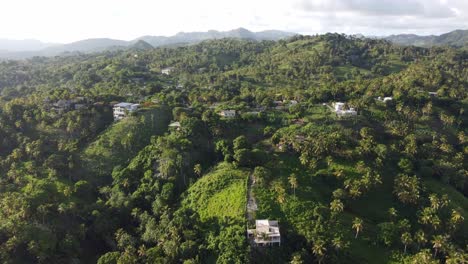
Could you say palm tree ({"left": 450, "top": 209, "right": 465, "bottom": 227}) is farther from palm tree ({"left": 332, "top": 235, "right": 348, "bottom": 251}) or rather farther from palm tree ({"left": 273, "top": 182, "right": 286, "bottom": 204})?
palm tree ({"left": 273, "top": 182, "right": 286, "bottom": 204})

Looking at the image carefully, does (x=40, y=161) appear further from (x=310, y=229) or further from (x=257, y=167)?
(x=310, y=229)

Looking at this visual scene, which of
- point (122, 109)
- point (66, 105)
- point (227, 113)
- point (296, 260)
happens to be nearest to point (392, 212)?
point (296, 260)

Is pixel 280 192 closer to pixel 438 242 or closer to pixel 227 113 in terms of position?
pixel 438 242

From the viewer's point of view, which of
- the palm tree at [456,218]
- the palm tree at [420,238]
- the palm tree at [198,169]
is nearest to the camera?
the palm tree at [420,238]

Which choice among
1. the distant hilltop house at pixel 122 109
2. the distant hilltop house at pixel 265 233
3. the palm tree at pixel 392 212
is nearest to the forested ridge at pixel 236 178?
the palm tree at pixel 392 212

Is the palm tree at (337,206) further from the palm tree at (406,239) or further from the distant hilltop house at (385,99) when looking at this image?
the distant hilltop house at (385,99)
